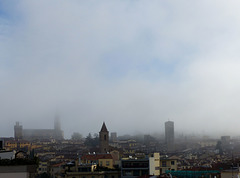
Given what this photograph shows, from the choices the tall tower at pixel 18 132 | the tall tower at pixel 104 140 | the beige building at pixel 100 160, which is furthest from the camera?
the tall tower at pixel 18 132

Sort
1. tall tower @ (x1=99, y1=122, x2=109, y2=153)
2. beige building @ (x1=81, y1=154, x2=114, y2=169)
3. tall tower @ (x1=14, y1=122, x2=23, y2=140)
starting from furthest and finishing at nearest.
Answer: tall tower @ (x1=14, y1=122, x2=23, y2=140) < tall tower @ (x1=99, y1=122, x2=109, y2=153) < beige building @ (x1=81, y1=154, x2=114, y2=169)

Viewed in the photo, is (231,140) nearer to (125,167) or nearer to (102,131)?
(102,131)

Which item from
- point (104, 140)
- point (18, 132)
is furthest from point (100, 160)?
point (18, 132)

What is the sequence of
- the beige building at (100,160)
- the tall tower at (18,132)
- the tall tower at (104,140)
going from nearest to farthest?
1. the beige building at (100,160)
2. the tall tower at (104,140)
3. the tall tower at (18,132)

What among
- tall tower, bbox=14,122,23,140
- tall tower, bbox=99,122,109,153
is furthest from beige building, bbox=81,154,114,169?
tall tower, bbox=14,122,23,140

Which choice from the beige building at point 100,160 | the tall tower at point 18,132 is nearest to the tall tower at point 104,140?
the beige building at point 100,160

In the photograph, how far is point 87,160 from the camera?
4850 centimetres

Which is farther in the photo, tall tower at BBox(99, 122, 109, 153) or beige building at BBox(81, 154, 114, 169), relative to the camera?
tall tower at BBox(99, 122, 109, 153)

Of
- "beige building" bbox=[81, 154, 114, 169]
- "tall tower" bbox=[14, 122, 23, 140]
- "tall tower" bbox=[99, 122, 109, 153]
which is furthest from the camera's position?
"tall tower" bbox=[14, 122, 23, 140]

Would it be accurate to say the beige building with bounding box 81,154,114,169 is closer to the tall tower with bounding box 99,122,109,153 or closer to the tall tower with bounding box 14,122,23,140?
the tall tower with bounding box 99,122,109,153

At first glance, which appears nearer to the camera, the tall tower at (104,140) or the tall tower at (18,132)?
the tall tower at (104,140)

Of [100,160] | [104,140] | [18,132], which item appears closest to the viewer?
[100,160]

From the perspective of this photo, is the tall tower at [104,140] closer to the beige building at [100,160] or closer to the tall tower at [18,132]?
the beige building at [100,160]

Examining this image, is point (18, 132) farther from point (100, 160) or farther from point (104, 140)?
point (100, 160)
